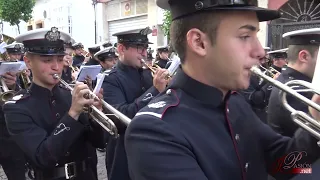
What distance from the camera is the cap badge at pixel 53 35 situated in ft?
9.91

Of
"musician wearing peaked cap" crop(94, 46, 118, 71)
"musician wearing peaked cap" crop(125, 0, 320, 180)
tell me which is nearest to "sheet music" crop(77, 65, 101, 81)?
"musician wearing peaked cap" crop(94, 46, 118, 71)

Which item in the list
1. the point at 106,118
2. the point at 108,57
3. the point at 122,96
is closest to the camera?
the point at 106,118

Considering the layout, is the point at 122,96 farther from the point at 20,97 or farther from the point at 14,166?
the point at 14,166

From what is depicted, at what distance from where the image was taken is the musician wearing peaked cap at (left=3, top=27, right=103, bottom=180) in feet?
8.50

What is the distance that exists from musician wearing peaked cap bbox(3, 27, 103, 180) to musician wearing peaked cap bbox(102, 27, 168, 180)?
0.88 ft

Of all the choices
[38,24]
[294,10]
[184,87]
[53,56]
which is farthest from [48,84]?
[38,24]

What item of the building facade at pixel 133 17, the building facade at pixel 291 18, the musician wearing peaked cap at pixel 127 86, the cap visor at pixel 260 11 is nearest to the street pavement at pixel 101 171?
the musician wearing peaked cap at pixel 127 86

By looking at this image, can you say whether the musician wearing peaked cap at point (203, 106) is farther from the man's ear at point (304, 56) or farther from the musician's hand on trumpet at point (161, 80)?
the musician's hand on trumpet at point (161, 80)

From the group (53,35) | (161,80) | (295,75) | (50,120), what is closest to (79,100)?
(50,120)

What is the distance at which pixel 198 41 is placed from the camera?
4.67ft

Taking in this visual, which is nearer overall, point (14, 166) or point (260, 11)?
point (260, 11)

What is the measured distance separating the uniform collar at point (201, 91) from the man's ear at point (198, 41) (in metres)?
0.13

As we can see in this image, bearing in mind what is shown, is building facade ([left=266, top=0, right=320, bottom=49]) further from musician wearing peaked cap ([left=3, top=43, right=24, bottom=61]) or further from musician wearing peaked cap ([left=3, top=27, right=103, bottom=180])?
musician wearing peaked cap ([left=3, top=27, right=103, bottom=180])

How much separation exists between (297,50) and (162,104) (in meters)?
2.08
